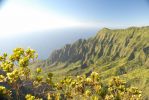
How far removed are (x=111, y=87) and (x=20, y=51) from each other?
32.1 meters

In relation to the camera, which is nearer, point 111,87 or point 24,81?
point 24,81

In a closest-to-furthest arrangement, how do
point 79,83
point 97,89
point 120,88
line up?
1. point 97,89
2. point 79,83
3. point 120,88

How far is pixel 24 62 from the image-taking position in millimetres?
18125

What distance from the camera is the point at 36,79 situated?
2064 centimetres

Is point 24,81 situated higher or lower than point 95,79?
higher

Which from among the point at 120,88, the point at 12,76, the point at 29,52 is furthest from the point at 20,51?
the point at 120,88

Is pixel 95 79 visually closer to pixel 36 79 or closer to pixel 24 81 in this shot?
pixel 36 79

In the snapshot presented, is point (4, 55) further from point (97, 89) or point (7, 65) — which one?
point (97, 89)

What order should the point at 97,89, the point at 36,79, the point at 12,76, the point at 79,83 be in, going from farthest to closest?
the point at 79,83, the point at 97,89, the point at 36,79, the point at 12,76

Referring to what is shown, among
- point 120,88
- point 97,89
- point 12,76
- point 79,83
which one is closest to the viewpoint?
point 12,76

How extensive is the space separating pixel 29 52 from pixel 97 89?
14.8 metres

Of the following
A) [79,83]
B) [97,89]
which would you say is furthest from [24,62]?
[79,83]

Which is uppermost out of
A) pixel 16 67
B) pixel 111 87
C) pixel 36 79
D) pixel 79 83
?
pixel 16 67

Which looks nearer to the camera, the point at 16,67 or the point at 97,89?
the point at 16,67
